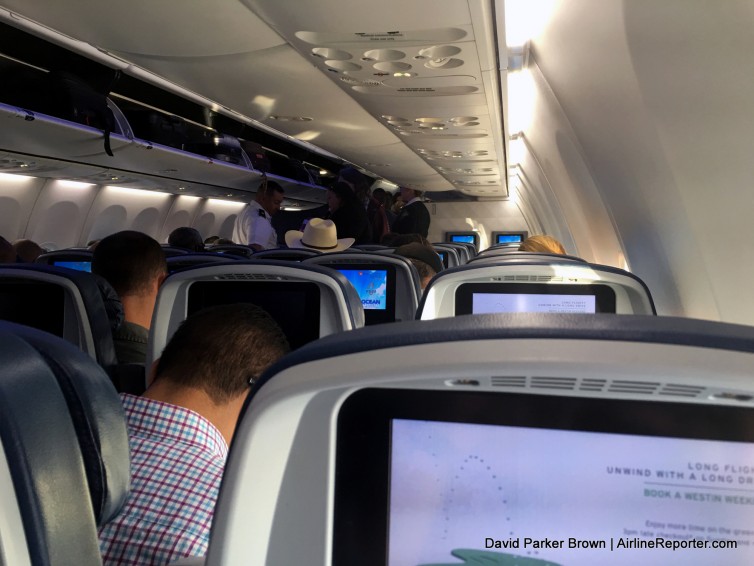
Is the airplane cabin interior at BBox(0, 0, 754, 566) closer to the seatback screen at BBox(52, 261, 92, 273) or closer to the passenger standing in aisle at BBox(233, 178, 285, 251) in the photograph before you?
the seatback screen at BBox(52, 261, 92, 273)

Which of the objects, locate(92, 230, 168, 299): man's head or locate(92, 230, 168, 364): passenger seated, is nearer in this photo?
locate(92, 230, 168, 364): passenger seated

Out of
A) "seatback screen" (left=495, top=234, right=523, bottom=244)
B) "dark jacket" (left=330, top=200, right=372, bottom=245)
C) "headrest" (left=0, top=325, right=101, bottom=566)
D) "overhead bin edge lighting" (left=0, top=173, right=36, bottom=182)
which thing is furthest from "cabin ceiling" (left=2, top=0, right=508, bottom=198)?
"seatback screen" (left=495, top=234, right=523, bottom=244)

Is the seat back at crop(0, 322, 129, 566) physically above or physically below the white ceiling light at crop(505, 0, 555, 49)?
below

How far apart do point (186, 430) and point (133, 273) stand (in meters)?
2.35

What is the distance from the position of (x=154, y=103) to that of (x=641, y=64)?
24.6 ft

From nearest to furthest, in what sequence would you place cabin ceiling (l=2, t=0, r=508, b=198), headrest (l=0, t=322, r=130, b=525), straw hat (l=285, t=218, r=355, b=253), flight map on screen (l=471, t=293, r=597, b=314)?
1. headrest (l=0, t=322, r=130, b=525)
2. flight map on screen (l=471, t=293, r=597, b=314)
3. cabin ceiling (l=2, t=0, r=508, b=198)
4. straw hat (l=285, t=218, r=355, b=253)

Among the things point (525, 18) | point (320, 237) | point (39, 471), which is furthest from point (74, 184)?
point (39, 471)

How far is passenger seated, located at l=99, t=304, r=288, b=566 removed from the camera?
1475 mm

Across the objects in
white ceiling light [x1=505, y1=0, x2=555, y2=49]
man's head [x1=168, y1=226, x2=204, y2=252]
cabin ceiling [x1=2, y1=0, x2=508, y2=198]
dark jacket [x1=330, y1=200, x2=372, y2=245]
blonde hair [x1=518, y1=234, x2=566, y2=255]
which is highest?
white ceiling light [x1=505, y1=0, x2=555, y2=49]

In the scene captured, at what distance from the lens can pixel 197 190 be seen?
15602 millimetres

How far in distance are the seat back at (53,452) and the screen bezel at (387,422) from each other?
0.33 m

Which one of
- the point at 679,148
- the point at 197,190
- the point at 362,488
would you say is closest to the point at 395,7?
the point at 679,148

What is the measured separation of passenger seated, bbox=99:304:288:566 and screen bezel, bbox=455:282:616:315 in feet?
6.35

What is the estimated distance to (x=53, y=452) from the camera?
93cm
